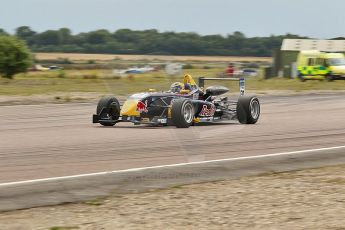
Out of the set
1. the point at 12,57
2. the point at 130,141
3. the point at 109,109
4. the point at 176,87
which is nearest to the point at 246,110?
the point at 176,87

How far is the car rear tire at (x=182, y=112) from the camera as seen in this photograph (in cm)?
1459

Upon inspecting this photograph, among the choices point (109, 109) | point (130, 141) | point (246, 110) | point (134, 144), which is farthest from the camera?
point (246, 110)

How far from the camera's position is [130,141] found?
12555 mm

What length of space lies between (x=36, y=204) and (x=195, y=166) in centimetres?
229

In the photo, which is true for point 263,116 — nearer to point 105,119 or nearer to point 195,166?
point 105,119

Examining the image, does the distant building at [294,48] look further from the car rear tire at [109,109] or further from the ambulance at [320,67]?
the car rear tire at [109,109]

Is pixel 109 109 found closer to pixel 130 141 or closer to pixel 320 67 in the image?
pixel 130 141

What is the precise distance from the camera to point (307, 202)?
266 inches

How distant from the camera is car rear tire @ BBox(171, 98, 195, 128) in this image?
14.6 meters

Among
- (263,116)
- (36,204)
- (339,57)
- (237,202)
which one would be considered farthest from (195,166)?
(339,57)

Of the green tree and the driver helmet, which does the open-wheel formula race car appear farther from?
the green tree

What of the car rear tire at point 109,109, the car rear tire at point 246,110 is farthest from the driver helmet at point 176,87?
the car rear tire at point 246,110

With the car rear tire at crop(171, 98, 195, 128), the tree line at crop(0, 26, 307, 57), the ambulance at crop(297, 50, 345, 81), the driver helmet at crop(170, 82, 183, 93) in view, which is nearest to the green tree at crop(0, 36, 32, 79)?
the tree line at crop(0, 26, 307, 57)

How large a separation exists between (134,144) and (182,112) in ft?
→ 9.00
